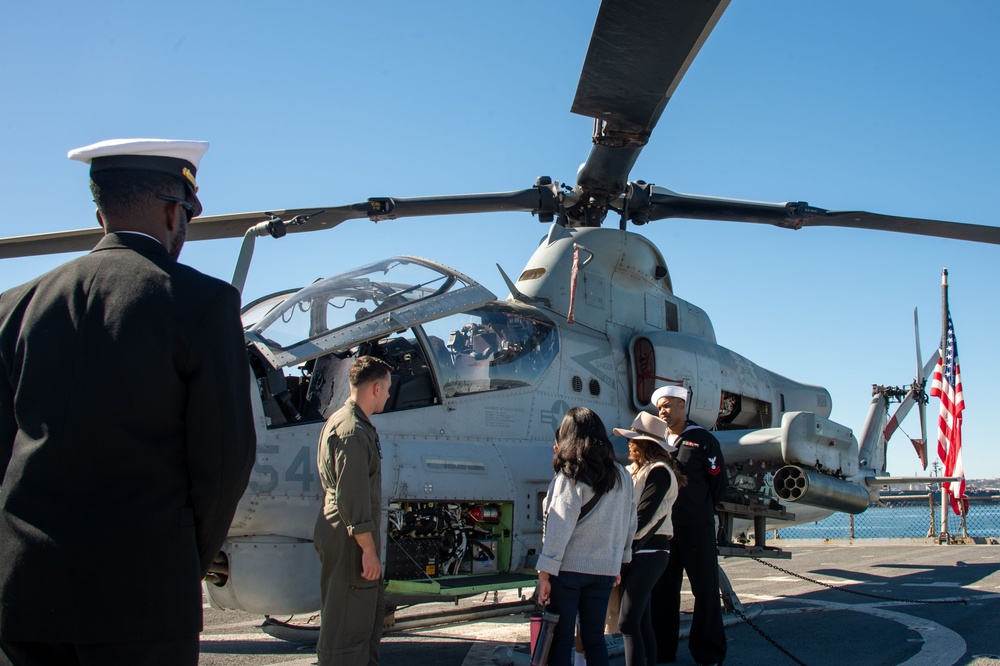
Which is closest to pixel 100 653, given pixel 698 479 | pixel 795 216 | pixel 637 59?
pixel 698 479

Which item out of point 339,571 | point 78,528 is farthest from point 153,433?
point 339,571

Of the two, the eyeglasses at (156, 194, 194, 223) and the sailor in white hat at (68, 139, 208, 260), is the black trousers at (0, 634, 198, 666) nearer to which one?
the sailor in white hat at (68, 139, 208, 260)

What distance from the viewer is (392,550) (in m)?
5.35

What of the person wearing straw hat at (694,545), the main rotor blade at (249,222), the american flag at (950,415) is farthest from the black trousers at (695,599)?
the american flag at (950,415)

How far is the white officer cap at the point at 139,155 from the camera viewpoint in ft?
6.93

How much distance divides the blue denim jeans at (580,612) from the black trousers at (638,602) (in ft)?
1.74

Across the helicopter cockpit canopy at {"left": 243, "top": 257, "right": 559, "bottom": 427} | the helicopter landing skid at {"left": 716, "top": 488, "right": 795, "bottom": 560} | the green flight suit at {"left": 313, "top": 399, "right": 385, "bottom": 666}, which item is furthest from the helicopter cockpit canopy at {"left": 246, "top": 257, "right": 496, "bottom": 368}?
the helicopter landing skid at {"left": 716, "top": 488, "right": 795, "bottom": 560}

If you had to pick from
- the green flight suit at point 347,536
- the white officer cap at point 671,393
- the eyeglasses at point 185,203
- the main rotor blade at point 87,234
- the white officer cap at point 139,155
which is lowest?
the green flight suit at point 347,536

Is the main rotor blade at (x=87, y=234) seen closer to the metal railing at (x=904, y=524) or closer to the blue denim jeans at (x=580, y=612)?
the blue denim jeans at (x=580, y=612)

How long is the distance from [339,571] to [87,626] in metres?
2.34

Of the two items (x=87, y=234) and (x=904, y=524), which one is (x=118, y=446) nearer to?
(x=87, y=234)

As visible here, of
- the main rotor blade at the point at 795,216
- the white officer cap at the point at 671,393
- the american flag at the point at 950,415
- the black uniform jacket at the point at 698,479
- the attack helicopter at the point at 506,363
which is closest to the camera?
the attack helicopter at the point at 506,363

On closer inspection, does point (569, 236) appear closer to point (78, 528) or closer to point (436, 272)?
point (436, 272)

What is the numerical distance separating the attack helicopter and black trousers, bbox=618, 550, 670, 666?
1033 mm
